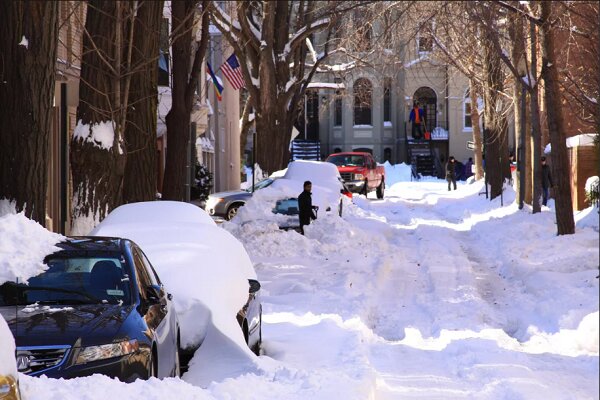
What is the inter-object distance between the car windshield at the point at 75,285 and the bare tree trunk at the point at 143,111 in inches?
358

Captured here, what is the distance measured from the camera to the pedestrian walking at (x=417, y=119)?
77731 millimetres

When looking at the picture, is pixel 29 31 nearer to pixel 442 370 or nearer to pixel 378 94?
pixel 442 370

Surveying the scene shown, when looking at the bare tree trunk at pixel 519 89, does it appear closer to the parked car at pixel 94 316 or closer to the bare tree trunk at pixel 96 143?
the bare tree trunk at pixel 96 143

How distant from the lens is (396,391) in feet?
33.2

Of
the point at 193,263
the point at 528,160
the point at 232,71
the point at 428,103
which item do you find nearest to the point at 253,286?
the point at 193,263

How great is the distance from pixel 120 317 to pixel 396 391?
3.11 m

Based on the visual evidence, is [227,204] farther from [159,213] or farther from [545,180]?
[159,213]

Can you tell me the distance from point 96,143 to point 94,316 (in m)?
8.53

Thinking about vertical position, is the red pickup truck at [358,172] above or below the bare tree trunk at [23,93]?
below

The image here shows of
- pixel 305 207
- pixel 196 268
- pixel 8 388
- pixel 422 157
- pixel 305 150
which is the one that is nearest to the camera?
Result: pixel 8 388

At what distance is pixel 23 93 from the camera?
12.7 meters

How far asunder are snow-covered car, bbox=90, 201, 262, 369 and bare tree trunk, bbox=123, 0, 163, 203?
5.24 m

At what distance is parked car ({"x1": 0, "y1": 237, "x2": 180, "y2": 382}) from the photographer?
24.2 feet

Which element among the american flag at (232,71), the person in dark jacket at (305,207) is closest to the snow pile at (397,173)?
the american flag at (232,71)
